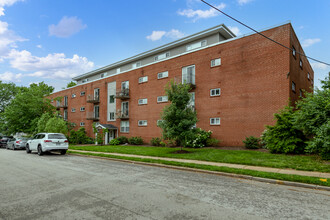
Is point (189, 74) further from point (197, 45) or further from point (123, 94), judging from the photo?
point (123, 94)

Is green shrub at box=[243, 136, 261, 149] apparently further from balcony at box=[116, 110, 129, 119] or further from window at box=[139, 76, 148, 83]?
balcony at box=[116, 110, 129, 119]

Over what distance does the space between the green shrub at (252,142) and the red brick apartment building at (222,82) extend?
71cm

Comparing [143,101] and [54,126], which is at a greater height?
[143,101]

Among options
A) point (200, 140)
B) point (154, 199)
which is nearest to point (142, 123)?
point (200, 140)

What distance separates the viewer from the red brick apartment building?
52.6ft

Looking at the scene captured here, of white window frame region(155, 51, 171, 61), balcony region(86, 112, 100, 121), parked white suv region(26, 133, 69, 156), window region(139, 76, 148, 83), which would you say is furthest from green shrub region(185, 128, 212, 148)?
balcony region(86, 112, 100, 121)

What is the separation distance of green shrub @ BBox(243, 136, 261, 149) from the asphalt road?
8908mm

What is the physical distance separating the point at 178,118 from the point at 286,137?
683cm

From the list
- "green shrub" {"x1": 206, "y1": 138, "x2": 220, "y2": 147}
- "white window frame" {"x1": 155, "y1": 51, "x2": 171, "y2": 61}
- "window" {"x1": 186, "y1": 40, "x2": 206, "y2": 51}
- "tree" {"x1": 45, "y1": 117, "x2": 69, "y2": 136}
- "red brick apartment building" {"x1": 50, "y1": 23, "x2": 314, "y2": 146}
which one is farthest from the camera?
"white window frame" {"x1": 155, "y1": 51, "x2": 171, "y2": 61}

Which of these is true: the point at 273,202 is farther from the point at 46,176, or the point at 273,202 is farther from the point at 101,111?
the point at 101,111

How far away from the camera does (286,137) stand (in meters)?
12.5

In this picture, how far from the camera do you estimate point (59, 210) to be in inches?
181

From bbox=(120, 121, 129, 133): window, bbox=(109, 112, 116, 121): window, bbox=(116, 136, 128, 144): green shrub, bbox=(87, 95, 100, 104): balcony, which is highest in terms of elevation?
bbox=(87, 95, 100, 104): balcony

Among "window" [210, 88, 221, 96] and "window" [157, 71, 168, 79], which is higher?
"window" [157, 71, 168, 79]
